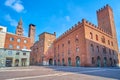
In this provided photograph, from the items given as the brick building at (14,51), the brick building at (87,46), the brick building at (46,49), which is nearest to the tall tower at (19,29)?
the brick building at (46,49)

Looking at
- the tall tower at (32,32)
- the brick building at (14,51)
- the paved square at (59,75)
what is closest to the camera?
the paved square at (59,75)

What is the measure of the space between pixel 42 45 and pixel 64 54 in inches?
481

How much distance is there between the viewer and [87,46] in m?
24.0

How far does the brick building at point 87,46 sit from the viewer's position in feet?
81.9

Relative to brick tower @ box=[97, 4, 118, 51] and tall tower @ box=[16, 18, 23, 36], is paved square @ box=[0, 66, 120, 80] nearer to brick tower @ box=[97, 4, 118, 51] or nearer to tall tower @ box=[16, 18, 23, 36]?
brick tower @ box=[97, 4, 118, 51]

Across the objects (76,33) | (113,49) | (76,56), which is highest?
(76,33)

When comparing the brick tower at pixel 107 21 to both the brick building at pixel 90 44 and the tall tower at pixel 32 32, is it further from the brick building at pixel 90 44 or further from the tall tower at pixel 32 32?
the tall tower at pixel 32 32

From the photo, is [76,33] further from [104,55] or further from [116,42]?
[116,42]

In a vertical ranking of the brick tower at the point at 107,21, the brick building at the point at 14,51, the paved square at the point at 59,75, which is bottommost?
the paved square at the point at 59,75

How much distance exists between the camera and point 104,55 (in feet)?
95.0

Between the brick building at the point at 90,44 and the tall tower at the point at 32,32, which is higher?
the tall tower at the point at 32,32

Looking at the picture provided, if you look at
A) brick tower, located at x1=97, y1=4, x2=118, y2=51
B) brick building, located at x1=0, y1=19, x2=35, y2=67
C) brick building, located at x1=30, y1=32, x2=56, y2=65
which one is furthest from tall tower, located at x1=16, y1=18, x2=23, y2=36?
brick tower, located at x1=97, y1=4, x2=118, y2=51

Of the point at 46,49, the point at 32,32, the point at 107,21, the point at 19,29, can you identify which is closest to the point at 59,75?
the point at 46,49

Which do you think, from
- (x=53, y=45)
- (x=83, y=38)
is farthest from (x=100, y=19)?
(x=53, y=45)
